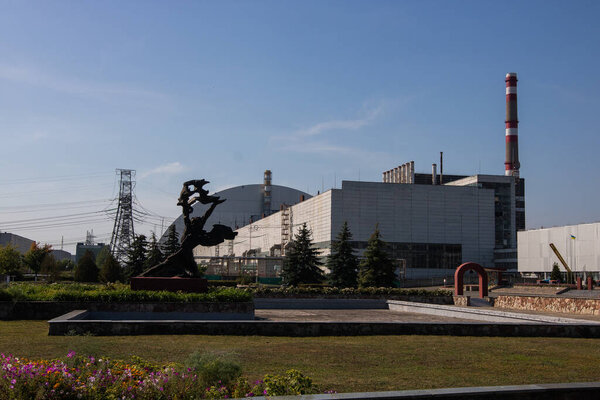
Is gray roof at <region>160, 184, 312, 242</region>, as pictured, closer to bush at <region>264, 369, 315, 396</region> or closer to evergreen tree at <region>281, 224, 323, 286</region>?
evergreen tree at <region>281, 224, 323, 286</region>

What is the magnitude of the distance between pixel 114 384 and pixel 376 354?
603 cm

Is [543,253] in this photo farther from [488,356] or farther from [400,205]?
[488,356]

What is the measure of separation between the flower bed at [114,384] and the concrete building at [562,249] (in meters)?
53.6

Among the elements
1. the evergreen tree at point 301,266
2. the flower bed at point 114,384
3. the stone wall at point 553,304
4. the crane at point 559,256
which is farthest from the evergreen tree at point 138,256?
the flower bed at point 114,384

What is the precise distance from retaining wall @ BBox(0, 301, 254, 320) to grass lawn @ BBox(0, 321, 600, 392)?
299 cm

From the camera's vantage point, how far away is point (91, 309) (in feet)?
61.8

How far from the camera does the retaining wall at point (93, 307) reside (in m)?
17.7

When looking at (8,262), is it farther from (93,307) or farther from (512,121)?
(512,121)

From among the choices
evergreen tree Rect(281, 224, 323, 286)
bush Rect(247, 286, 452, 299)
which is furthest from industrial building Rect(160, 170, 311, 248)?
bush Rect(247, 286, 452, 299)

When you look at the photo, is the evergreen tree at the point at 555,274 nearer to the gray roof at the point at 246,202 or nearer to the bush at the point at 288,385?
the bush at the point at 288,385

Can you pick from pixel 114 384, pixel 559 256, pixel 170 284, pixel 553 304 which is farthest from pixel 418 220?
pixel 114 384

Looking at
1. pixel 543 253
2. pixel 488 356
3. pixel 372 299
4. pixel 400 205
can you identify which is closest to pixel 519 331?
pixel 488 356

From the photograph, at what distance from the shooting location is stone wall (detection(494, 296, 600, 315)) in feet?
78.4

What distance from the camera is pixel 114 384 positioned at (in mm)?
6543
